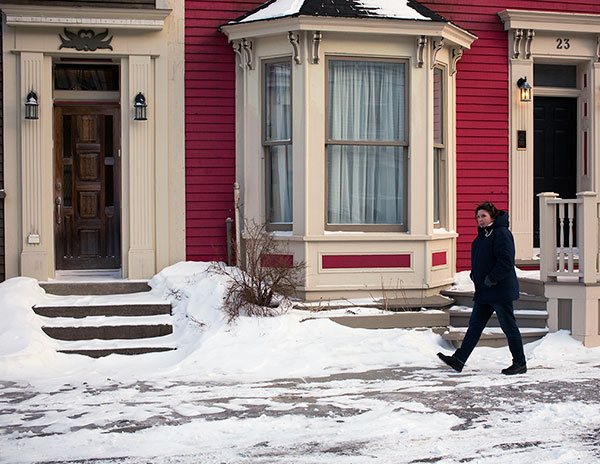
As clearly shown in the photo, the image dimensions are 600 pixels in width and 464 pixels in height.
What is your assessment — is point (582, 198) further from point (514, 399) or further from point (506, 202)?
point (514, 399)

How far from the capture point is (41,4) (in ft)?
31.6

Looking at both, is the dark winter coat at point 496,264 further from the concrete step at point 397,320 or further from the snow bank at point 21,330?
the snow bank at point 21,330

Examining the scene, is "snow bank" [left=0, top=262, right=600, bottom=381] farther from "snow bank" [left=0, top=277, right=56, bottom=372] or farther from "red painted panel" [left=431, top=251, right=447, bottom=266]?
"red painted panel" [left=431, top=251, right=447, bottom=266]

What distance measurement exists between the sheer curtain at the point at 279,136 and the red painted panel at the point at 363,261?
862 mm

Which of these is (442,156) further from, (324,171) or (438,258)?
(324,171)

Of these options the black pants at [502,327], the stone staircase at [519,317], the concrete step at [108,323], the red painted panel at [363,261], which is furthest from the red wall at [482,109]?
the concrete step at [108,323]

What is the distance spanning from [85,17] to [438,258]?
572 cm

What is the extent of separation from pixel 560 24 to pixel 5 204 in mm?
8411

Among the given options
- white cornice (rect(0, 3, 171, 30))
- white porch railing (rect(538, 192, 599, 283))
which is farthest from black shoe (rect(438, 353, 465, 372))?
white cornice (rect(0, 3, 171, 30))

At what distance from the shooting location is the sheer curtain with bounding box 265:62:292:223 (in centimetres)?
986

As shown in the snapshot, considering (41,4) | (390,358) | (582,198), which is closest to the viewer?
(390,358)

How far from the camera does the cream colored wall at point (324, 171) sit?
9.46 metres

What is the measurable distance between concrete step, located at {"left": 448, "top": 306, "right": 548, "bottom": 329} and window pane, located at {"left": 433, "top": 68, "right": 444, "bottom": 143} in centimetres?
257

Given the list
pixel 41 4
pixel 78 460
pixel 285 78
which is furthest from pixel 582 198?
pixel 41 4
